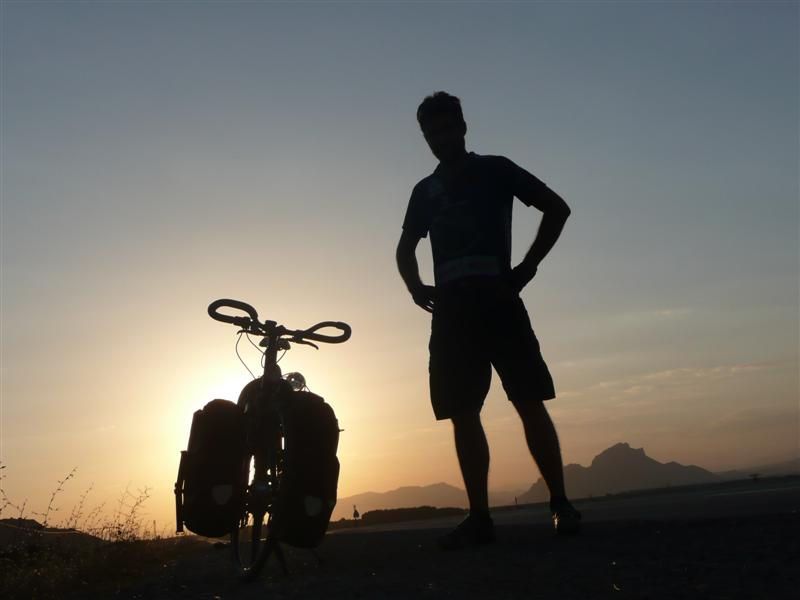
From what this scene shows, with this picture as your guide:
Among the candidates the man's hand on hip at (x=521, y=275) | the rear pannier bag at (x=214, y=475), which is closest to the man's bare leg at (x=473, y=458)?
the man's hand on hip at (x=521, y=275)

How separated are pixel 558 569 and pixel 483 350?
1.86 m

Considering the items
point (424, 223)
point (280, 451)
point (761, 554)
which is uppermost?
point (424, 223)

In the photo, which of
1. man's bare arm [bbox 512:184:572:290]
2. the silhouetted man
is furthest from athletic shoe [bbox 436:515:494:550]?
man's bare arm [bbox 512:184:572:290]

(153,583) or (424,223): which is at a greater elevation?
(424,223)

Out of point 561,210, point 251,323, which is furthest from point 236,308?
point 561,210

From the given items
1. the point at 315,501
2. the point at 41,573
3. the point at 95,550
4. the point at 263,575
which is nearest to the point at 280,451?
the point at 315,501

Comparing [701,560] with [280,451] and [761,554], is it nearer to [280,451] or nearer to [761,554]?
[761,554]

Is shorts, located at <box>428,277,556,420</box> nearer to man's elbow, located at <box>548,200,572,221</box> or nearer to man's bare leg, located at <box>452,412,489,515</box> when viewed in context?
man's bare leg, located at <box>452,412,489,515</box>

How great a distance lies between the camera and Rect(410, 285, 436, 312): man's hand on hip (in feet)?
19.4

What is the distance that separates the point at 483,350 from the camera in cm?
566

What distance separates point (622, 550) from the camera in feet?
14.3

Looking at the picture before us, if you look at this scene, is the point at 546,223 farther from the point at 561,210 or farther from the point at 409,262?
the point at 409,262

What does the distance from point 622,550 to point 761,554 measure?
712 mm

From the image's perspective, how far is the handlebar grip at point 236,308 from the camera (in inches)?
214
